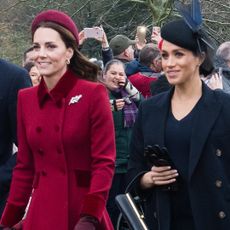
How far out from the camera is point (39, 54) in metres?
4.03

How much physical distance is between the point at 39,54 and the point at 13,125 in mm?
578

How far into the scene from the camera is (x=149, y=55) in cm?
859

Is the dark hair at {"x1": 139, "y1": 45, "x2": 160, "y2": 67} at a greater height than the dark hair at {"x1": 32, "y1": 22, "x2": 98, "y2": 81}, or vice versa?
the dark hair at {"x1": 32, "y1": 22, "x2": 98, "y2": 81}

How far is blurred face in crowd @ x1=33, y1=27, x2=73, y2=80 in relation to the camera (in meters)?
4.04

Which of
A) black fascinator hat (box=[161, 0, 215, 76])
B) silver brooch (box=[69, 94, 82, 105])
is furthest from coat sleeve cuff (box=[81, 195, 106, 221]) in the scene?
black fascinator hat (box=[161, 0, 215, 76])

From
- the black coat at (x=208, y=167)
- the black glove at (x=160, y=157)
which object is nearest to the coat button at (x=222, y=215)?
the black coat at (x=208, y=167)

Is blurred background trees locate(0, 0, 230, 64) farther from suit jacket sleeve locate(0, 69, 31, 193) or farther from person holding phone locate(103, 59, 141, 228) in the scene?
suit jacket sleeve locate(0, 69, 31, 193)

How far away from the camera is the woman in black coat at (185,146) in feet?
12.2

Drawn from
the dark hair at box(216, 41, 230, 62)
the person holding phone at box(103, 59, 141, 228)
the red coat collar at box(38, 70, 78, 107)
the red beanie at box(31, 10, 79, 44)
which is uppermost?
the red beanie at box(31, 10, 79, 44)

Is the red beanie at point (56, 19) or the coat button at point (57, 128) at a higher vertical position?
the red beanie at point (56, 19)

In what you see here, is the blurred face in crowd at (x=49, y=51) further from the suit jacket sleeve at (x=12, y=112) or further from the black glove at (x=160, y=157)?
the black glove at (x=160, y=157)

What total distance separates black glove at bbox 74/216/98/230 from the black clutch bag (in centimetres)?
16

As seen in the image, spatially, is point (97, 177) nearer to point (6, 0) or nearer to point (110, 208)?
point (110, 208)

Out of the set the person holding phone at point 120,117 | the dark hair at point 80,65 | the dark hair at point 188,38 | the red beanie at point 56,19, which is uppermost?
the red beanie at point 56,19
